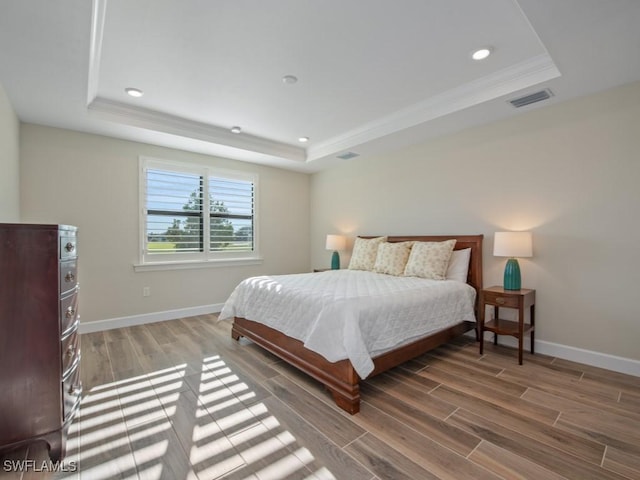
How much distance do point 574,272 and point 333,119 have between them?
9.56 feet

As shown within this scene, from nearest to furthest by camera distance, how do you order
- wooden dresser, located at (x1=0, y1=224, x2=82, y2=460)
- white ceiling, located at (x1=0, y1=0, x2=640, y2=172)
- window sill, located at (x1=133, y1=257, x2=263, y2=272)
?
wooden dresser, located at (x1=0, y1=224, x2=82, y2=460) < white ceiling, located at (x1=0, y1=0, x2=640, y2=172) < window sill, located at (x1=133, y1=257, x2=263, y2=272)

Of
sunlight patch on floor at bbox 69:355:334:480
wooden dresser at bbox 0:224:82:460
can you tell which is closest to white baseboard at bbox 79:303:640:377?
sunlight patch on floor at bbox 69:355:334:480

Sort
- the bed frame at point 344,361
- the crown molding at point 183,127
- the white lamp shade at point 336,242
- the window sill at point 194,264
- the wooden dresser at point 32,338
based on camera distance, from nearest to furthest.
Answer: the wooden dresser at point 32,338 < the bed frame at point 344,361 < the crown molding at point 183,127 < the window sill at point 194,264 < the white lamp shade at point 336,242

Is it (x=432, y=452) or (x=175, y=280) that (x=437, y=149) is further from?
(x=175, y=280)

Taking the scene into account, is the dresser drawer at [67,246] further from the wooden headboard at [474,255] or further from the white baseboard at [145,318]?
the wooden headboard at [474,255]

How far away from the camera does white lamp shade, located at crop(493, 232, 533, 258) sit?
2814 mm

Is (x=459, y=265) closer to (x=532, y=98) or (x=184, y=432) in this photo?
(x=532, y=98)

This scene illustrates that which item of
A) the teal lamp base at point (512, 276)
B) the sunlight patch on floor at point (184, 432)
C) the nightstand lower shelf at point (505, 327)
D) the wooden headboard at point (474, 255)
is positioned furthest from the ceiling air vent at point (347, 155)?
the sunlight patch on floor at point (184, 432)

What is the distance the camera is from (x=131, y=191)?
3.92 meters

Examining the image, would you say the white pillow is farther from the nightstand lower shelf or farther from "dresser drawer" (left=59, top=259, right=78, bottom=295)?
"dresser drawer" (left=59, top=259, right=78, bottom=295)

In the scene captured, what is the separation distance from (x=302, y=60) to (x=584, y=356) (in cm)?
355

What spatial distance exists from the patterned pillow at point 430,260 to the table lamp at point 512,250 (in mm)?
537

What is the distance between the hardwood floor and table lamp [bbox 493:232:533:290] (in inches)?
28.6

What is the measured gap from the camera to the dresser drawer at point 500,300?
8.98 feet
